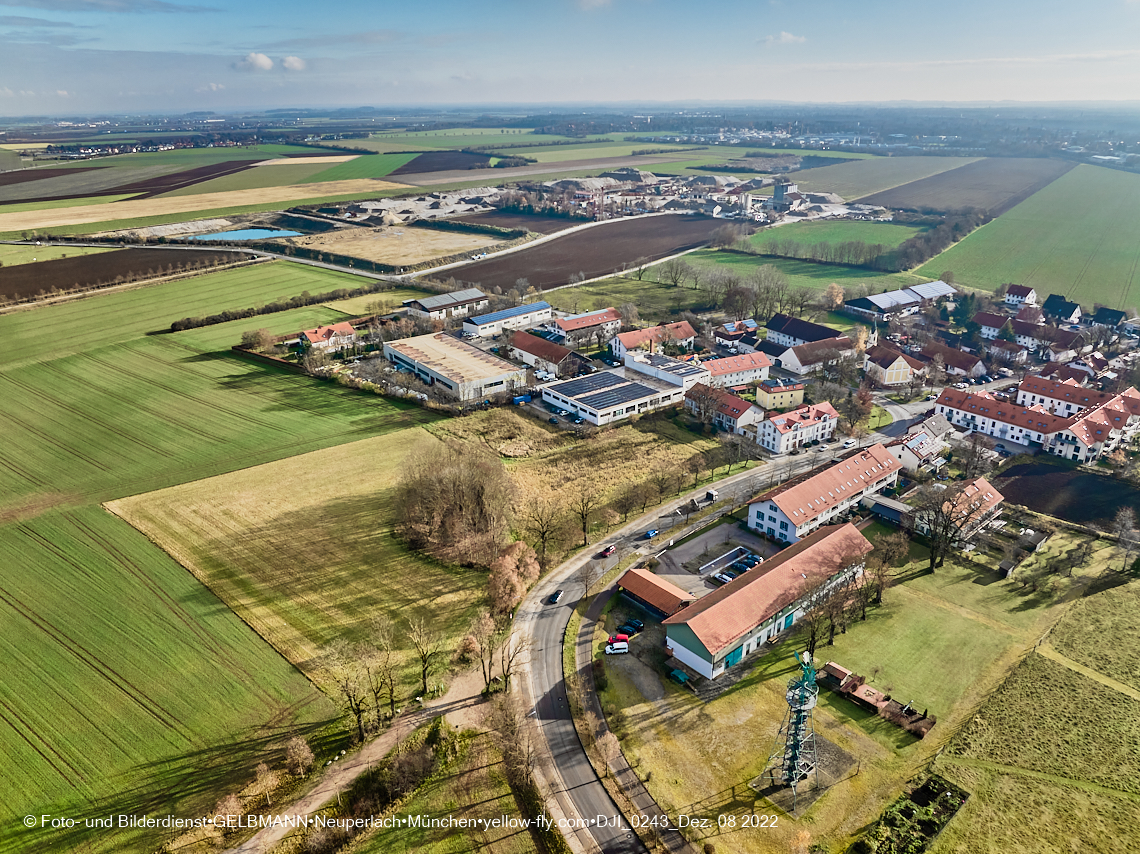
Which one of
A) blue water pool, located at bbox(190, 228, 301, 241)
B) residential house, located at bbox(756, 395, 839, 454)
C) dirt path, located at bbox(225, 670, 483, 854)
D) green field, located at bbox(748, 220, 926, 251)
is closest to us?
dirt path, located at bbox(225, 670, 483, 854)

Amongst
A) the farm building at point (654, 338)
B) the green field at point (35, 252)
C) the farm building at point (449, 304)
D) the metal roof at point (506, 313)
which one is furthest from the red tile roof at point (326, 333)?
the green field at point (35, 252)

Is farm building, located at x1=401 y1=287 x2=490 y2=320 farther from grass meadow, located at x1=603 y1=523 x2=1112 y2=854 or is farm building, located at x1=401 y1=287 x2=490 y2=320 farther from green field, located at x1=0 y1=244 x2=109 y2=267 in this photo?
green field, located at x1=0 y1=244 x2=109 y2=267

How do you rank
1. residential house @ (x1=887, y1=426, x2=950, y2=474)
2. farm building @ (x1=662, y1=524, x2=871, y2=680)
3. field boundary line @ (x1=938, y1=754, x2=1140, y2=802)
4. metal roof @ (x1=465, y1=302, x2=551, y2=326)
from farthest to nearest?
metal roof @ (x1=465, y1=302, x2=551, y2=326) < residential house @ (x1=887, y1=426, x2=950, y2=474) < farm building @ (x1=662, y1=524, x2=871, y2=680) < field boundary line @ (x1=938, y1=754, x2=1140, y2=802)

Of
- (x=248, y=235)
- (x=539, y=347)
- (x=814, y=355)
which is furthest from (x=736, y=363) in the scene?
(x=248, y=235)

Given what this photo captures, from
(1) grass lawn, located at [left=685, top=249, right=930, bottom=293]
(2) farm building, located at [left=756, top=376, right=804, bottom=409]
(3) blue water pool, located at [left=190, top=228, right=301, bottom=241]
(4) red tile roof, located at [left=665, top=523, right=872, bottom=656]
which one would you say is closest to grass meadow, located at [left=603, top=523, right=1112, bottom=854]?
(4) red tile roof, located at [left=665, top=523, right=872, bottom=656]

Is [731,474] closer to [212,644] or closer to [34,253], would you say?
[212,644]

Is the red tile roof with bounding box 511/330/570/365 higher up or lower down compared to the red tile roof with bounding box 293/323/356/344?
lower down

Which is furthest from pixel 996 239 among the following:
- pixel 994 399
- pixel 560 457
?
pixel 560 457
